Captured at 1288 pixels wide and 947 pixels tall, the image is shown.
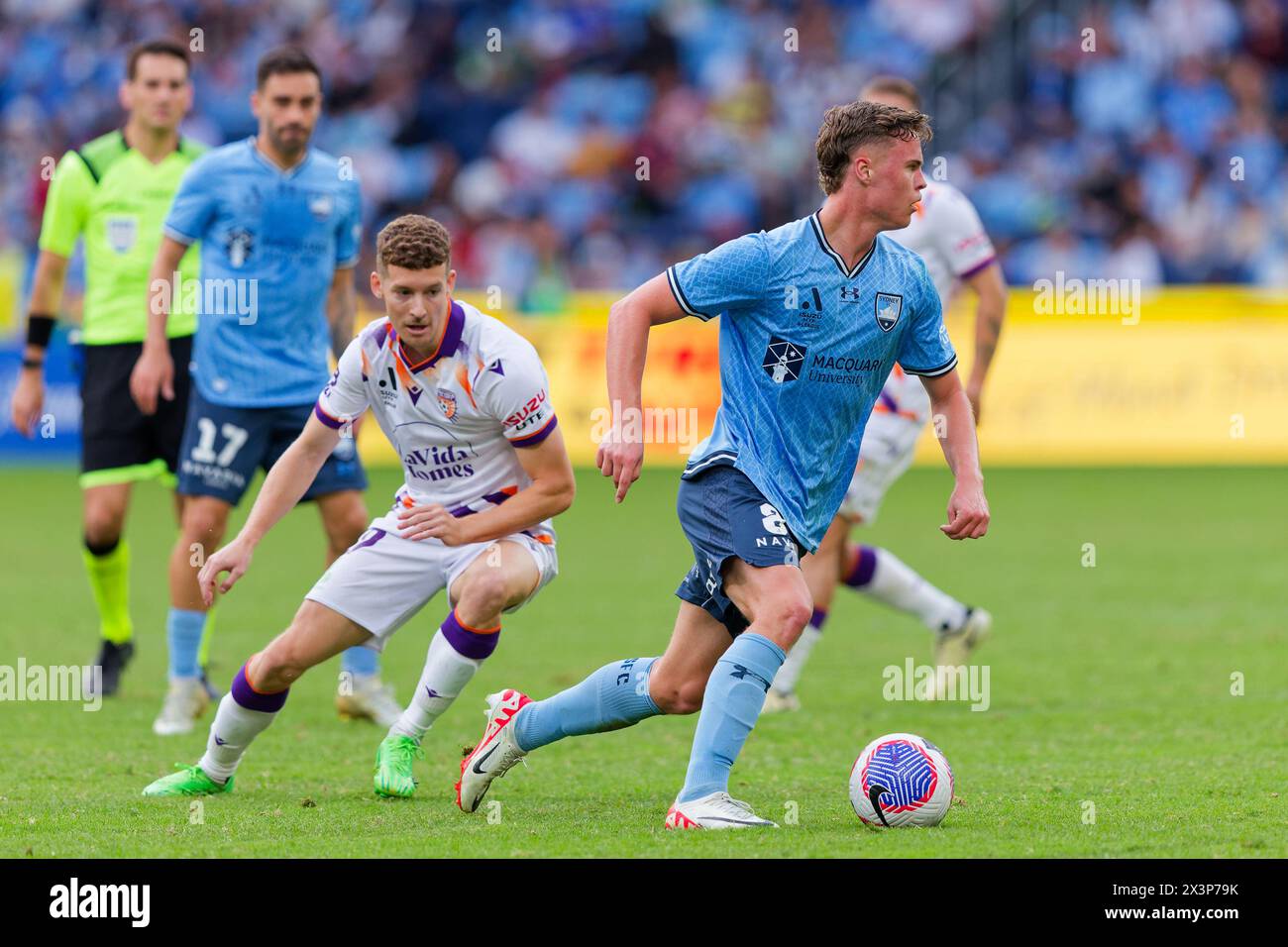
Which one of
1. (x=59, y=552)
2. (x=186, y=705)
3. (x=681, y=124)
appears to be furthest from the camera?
(x=681, y=124)

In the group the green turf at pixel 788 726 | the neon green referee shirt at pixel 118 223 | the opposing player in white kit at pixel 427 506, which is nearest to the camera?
the green turf at pixel 788 726

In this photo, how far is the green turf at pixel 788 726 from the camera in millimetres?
5383

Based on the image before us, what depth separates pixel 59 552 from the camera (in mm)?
13859

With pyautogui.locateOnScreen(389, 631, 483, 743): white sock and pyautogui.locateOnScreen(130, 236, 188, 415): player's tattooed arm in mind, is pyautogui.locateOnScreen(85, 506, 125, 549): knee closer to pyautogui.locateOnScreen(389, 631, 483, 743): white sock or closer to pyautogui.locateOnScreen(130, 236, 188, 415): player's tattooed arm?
pyautogui.locateOnScreen(130, 236, 188, 415): player's tattooed arm

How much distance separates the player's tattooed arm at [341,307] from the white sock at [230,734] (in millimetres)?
2515

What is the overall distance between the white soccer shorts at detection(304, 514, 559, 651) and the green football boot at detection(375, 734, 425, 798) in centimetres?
36

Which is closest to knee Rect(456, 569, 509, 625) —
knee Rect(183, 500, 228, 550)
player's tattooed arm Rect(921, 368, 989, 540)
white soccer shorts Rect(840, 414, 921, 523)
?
player's tattooed arm Rect(921, 368, 989, 540)

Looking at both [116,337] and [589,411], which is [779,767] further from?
[589,411]

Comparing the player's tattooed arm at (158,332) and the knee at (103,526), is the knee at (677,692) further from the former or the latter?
the knee at (103,526)

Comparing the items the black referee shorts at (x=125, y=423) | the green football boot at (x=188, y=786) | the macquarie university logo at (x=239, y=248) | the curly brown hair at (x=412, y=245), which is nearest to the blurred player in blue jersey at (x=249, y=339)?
the macquarie university logo at (x=239, y=248)

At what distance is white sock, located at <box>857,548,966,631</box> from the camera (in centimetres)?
873

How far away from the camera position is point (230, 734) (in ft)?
20.2

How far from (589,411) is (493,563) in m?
12.9
